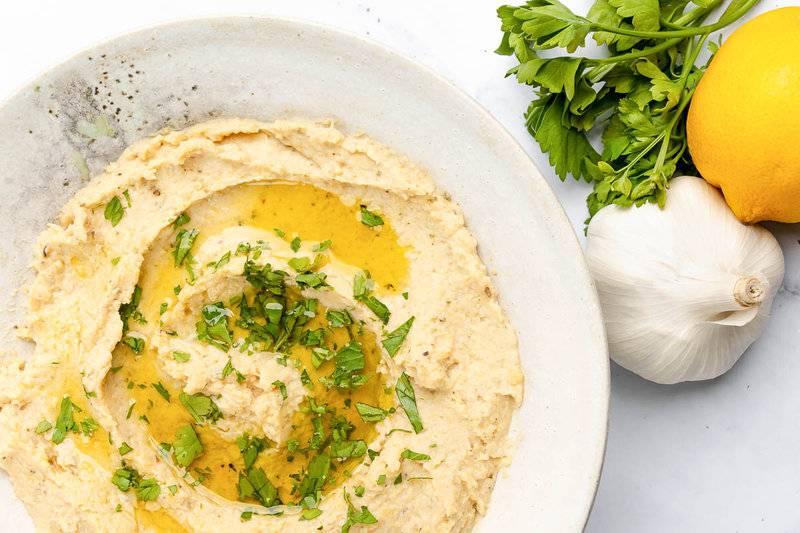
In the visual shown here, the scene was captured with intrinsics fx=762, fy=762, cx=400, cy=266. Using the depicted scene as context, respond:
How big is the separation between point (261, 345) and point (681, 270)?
1084 millimetres

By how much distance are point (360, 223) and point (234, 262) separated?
33 cm

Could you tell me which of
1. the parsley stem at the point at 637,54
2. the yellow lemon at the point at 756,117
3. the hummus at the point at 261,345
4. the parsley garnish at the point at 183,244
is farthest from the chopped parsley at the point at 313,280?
the yellow lemon at the point at 756,117

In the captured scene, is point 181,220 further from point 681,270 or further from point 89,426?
point 681,270

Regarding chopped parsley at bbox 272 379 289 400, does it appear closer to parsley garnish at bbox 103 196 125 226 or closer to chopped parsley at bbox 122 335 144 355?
chopped parsley at bbox 122 335 144 355

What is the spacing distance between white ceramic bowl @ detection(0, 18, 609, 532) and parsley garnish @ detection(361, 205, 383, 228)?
18 cm

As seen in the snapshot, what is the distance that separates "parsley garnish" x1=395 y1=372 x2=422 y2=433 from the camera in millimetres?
1888

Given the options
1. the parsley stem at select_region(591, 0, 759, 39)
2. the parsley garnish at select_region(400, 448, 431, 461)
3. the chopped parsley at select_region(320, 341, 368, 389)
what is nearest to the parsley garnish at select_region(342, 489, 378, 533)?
the parsley garnish at select_region(400, 448, 431, 461)

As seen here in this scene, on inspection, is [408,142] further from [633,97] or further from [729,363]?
[729,363]

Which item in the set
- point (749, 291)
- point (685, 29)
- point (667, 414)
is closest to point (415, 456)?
point (667, 414)

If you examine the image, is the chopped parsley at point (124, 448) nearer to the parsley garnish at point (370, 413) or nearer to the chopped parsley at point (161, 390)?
the chopped parsley at point (161, 390)

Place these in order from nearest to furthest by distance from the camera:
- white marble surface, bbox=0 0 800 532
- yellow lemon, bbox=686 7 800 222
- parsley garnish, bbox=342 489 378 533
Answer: yellow lemon, bbox=686 7 800 222
parsley garnish, bbox=342 489 378 533
white marble surface, bbox=0 0 800 532

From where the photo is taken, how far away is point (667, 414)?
219cm

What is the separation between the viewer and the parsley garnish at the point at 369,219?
6.25 feet

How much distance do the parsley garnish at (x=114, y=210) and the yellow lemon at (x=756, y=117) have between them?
56.4 inches
